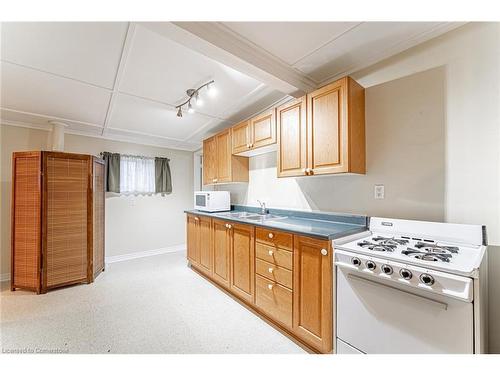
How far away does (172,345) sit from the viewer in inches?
67.7

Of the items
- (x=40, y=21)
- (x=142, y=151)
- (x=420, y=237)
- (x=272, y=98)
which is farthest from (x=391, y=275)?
(x=142, y=151)

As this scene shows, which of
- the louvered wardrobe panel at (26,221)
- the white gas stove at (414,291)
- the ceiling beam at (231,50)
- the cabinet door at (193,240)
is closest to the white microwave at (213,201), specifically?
the cabinet door at (193,240)

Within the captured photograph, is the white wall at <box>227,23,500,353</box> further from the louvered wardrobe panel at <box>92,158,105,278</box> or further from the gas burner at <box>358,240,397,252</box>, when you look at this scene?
the louvered wardrobe panel at <box>92,158,105,278</box>

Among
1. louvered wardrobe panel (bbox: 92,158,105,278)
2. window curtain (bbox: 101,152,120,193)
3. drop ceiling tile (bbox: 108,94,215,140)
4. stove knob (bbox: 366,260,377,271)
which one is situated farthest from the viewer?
window curtain (bbox: 101,152,120,193)

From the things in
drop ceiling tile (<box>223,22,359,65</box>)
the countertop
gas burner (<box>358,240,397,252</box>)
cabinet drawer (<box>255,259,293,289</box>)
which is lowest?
cabinet drawer (<box>255,259,293,289</box>)

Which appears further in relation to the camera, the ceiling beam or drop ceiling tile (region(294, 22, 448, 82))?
drop ceiling tile (region(294, 22, 448, 82))

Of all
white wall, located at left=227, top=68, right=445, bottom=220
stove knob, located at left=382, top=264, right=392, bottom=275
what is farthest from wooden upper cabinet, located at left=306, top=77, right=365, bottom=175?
stove knob, located at left=382, top=264, right=392, bottom=275

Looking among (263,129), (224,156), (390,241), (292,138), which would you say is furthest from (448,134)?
(224,156)

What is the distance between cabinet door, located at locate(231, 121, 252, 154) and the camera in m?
2.77

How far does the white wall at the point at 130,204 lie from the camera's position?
3.11 meters

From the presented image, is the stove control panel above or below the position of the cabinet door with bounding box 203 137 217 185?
below

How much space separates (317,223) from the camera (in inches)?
Result: 84.2

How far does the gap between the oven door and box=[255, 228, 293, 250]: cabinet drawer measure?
1.48ft
